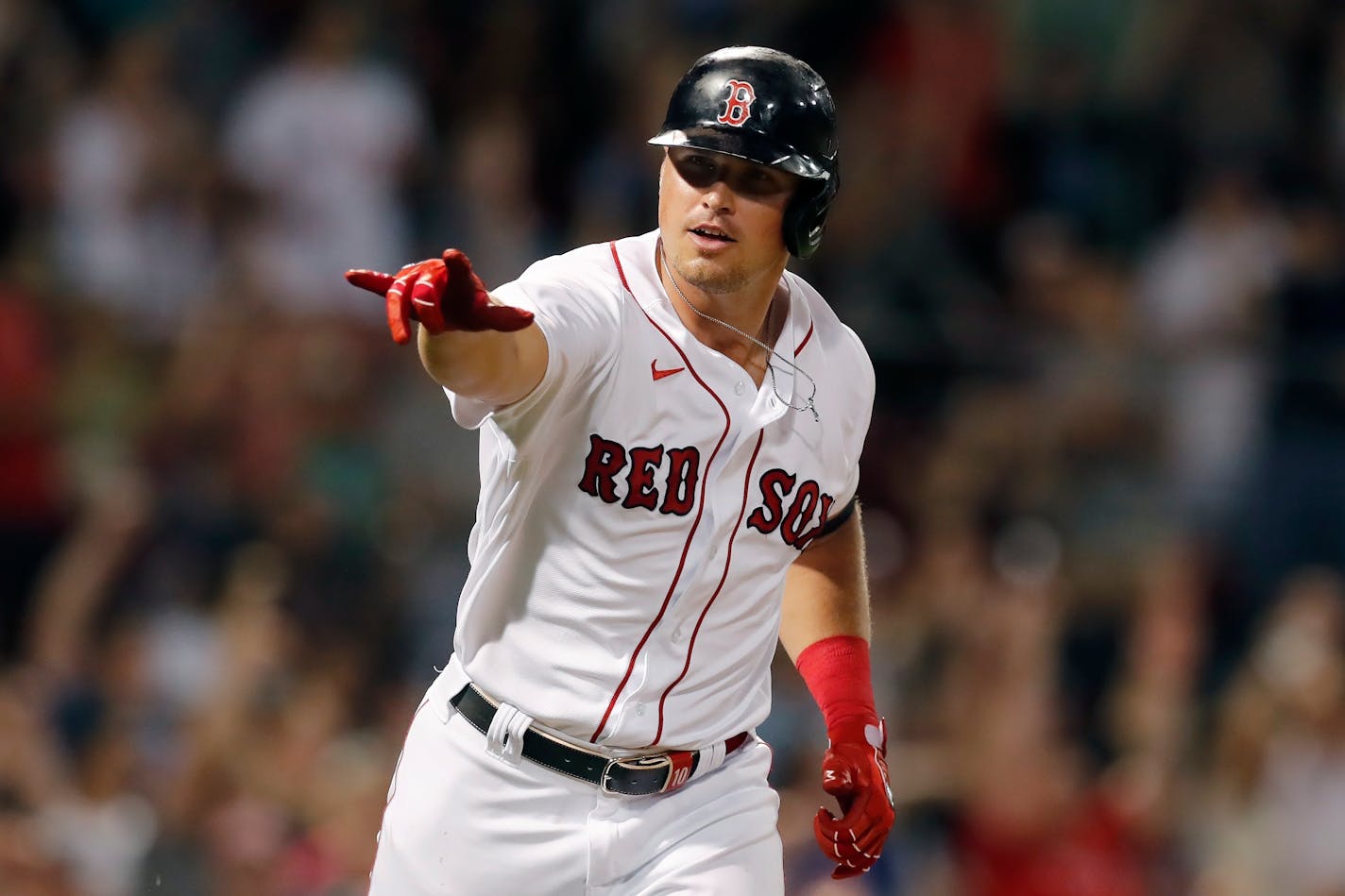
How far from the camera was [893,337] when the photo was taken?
6453 millimetres

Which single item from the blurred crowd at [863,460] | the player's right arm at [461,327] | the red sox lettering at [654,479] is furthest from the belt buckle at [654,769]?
the blurred crowd at [863,460]

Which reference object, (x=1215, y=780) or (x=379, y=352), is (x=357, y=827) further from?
(x=1215, y=780)

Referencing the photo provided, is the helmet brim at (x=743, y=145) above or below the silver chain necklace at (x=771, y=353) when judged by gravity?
above

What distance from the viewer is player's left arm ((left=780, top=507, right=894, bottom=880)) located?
3.30 m

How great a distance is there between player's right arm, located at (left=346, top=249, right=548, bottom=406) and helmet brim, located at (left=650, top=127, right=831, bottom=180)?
0.50 metres

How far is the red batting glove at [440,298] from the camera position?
7.61ft

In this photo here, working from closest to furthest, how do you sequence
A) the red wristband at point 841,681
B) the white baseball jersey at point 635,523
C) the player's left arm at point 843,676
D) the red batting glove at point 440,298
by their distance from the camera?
the red batting glove at point 440,298
the white baseball jersey at point 635,523
the player's left arm at point 843,676
the red wristband at point 841,681

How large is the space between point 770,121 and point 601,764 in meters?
1.08

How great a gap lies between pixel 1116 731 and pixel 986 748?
62 centimetres

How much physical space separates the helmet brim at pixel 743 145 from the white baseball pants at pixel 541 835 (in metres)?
0.98

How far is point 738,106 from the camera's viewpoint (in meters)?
2.96


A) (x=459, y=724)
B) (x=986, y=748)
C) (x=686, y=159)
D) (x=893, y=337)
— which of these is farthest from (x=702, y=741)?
(x=893, y=337)

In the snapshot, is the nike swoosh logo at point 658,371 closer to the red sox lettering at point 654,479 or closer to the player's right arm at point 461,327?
the red sox lettering at point 654,479

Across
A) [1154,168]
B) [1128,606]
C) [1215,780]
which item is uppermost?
[1154,168]
